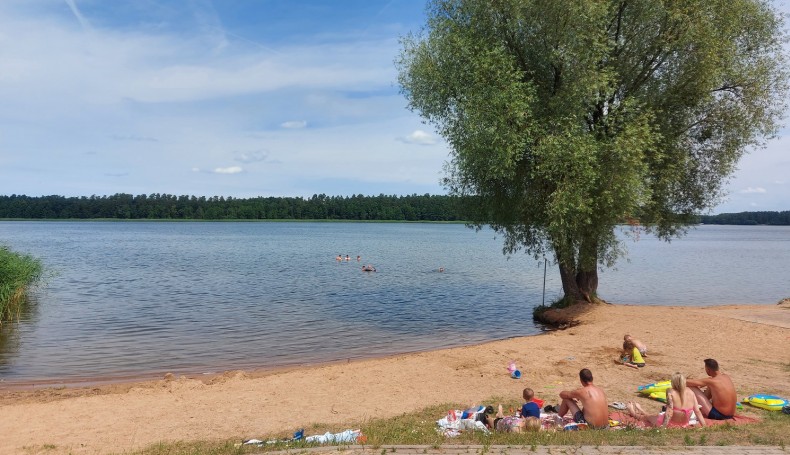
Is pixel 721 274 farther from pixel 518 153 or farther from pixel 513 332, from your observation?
pixel 518 153

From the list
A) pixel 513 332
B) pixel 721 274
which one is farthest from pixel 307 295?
pixel 721 274

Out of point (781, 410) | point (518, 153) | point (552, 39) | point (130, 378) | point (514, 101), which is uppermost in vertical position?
point (552, 39)

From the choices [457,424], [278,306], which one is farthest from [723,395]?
[278,306]

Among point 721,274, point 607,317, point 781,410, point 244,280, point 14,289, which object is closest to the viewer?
point 781,410

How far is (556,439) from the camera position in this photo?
8258mm

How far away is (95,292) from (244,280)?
9.36 m

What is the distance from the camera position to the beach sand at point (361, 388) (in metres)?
10.5

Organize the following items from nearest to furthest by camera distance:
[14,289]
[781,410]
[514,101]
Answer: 1. [781,410]
2. [514,101]
3. [14,289]

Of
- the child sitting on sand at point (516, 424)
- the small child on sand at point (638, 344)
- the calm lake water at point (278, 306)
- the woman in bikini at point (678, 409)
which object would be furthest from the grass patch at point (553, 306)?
the child sitting on sand at point (516, 424)

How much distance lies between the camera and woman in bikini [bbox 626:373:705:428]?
916 centimetres

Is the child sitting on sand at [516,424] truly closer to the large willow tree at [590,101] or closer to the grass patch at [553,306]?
the large willow tree at [590,101]

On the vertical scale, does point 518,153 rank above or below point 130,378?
above

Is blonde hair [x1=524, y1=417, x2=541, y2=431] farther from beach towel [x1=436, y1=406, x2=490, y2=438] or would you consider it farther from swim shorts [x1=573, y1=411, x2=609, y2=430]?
swim shorts [x1=573, y1=411, x2=609, y2=430]

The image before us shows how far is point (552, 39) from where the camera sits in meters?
19.3
